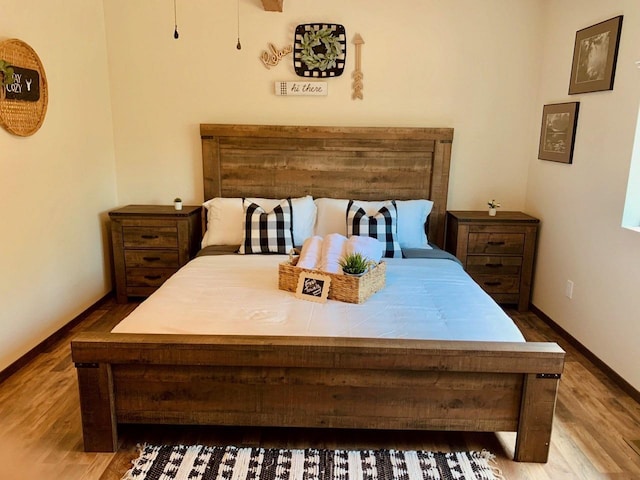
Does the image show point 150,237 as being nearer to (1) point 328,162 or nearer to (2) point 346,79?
(1) point 328,162

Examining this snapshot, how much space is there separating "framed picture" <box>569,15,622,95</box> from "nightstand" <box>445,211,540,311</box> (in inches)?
41.5

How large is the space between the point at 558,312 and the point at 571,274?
34cm

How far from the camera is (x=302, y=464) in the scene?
6.75ft

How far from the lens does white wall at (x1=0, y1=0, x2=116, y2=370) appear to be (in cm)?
278

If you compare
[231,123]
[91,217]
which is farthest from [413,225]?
[91,217]

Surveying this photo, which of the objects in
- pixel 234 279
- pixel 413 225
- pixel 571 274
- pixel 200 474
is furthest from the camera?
pixel 413 225

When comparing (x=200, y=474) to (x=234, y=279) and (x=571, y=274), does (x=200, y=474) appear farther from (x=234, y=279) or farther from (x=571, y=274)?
(x=571, y=274)

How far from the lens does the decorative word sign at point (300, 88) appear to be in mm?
3910

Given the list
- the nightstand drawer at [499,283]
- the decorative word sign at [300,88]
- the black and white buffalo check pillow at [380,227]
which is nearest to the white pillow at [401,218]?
the black and white buffalo check pillow at [380,227]

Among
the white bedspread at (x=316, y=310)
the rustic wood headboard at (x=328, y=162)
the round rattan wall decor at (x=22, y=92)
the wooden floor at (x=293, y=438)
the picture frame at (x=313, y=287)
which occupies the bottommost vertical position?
the wooden floor at (x=293, y=438)

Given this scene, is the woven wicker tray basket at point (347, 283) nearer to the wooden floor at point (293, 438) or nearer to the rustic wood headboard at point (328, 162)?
the wooden floor at point (293, 438)

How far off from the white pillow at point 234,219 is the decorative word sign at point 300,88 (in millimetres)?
880

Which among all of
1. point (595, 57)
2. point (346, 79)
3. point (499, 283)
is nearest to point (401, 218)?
point (499, 283)

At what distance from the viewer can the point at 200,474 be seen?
1997mm
